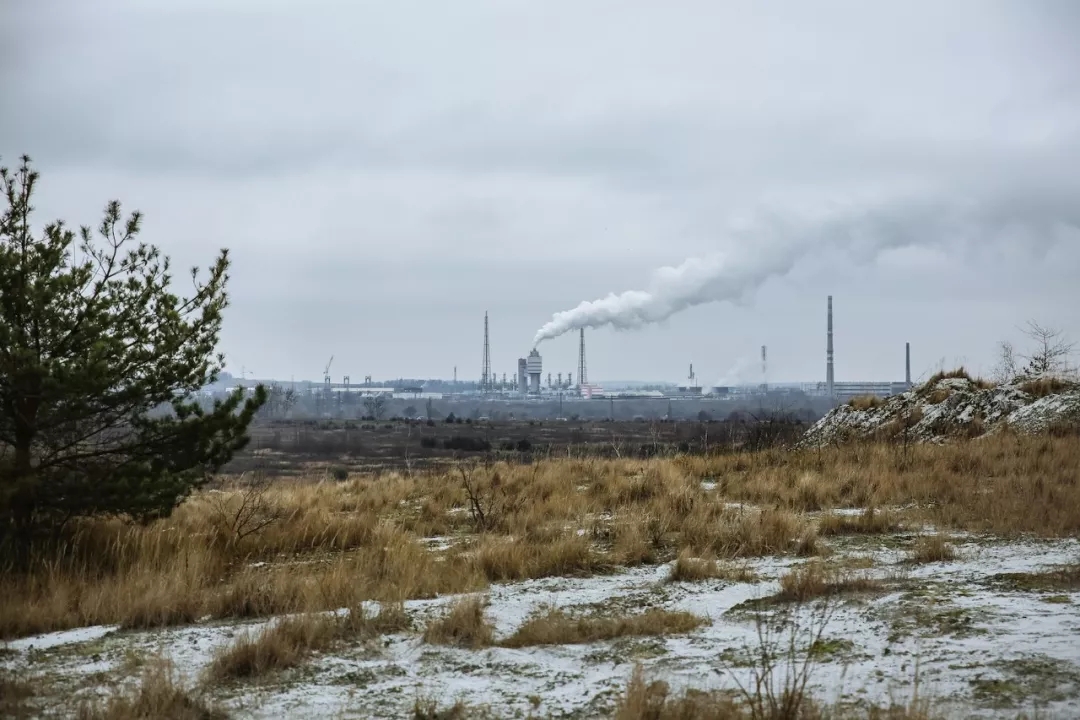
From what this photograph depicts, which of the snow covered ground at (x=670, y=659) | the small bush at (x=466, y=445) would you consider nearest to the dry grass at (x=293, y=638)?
the snow covered ground at (x=670, y=659)

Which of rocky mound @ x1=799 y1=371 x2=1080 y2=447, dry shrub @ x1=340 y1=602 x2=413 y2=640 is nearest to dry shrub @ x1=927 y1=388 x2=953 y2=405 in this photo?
rocky mound @ x1=799 y1=371 x2=1080 y2=447

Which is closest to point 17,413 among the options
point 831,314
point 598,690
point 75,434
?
point 75,434

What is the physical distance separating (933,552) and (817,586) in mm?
1501

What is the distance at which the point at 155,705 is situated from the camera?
3479 mm

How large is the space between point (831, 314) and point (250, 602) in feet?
285

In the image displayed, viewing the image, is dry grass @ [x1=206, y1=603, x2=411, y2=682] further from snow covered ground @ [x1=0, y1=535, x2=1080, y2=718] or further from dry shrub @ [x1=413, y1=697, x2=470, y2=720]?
dry shrub @ [x1=413, y1=697, x2=470, y2=720]

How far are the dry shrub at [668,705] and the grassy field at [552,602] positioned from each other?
0.6 inches

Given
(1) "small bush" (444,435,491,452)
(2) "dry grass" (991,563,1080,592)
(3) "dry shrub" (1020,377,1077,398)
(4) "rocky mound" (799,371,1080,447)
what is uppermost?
(3) "dry shrub" (1020,377,1077,398)

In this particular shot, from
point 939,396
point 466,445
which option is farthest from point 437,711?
point 466,445

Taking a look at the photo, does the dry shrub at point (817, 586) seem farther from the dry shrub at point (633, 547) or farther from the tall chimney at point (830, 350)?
the tall chimney at point (830, 350)

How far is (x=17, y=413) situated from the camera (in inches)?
254

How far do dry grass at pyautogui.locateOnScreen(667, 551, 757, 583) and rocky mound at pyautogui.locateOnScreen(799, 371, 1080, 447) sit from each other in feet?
27.9

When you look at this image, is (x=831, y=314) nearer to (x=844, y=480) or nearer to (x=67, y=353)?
(x=844, y=480)

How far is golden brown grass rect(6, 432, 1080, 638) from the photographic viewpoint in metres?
5.44
